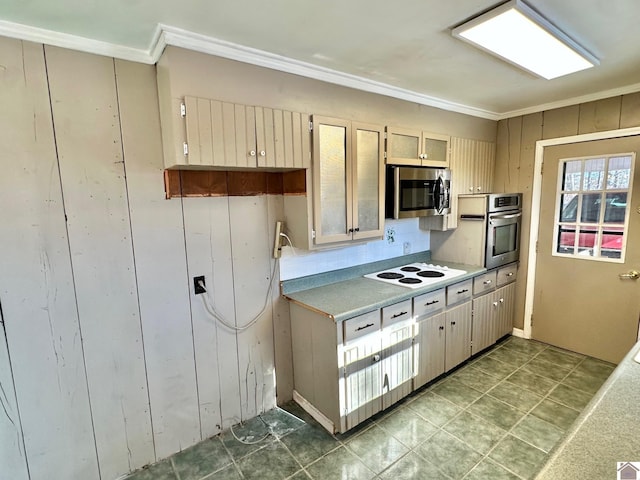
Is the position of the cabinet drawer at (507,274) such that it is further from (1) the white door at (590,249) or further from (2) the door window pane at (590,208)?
(2) the door window pane at (590,208)

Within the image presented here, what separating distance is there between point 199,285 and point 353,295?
108cm

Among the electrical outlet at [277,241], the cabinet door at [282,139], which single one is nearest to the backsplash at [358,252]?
the electrical outlet at [277,241]

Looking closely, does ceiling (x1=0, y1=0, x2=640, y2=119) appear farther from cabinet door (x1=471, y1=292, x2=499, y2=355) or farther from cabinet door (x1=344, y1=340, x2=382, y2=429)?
cabinet door (x1=471, y1=292, x2=499, y2=355)

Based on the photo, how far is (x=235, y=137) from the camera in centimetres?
189

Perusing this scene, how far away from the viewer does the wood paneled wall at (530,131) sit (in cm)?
288

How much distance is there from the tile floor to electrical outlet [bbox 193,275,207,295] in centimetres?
105

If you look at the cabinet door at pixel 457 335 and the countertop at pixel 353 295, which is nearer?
the countertop at pixel 353 295

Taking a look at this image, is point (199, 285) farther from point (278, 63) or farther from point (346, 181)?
point (278, 63)

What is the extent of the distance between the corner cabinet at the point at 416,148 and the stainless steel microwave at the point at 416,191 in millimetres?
62

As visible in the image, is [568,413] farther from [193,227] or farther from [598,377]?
[193,227]

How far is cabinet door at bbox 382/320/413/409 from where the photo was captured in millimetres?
2344

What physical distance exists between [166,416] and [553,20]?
3182 millimetres

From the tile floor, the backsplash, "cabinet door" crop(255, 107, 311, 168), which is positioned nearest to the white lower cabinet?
the tile floor

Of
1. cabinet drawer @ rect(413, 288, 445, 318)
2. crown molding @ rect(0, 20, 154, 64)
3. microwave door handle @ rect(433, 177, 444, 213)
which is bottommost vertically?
cabinet drawer @ rect(413, 288, 445, 318)
